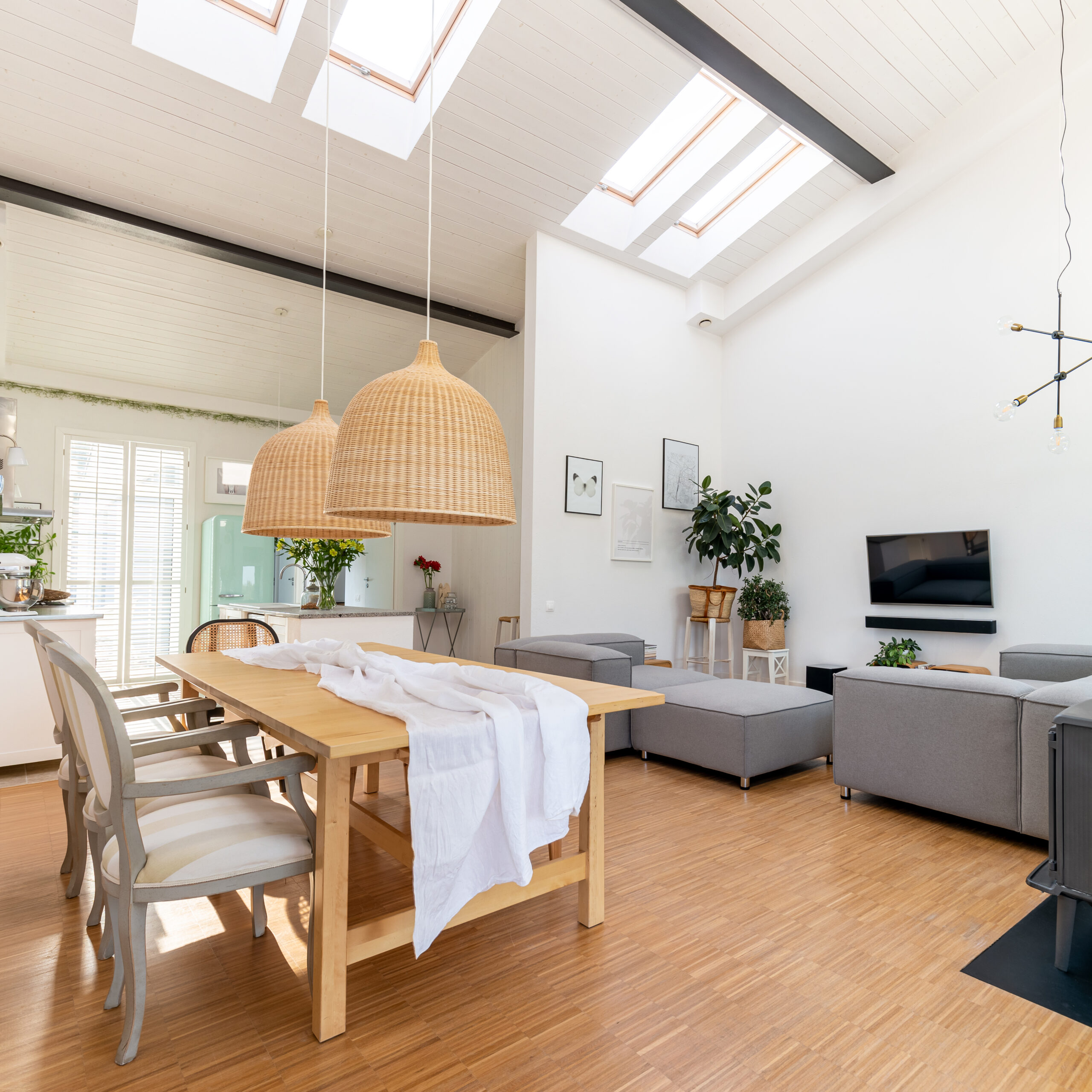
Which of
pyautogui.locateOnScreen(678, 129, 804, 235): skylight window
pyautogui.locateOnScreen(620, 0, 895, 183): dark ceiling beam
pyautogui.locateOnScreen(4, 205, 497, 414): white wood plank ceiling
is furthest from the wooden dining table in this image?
pyautogui.locateOnScreen(678, 129, 804, 235): skylight window

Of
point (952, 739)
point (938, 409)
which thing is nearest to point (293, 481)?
point (952, 739)

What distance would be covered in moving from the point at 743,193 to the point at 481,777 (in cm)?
550

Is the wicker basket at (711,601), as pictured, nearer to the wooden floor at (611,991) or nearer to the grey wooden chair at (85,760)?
the wooden floor at (611,991)

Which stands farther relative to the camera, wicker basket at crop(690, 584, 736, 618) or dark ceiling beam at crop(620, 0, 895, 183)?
wicker basket at crop(690, 584, 736, 618)

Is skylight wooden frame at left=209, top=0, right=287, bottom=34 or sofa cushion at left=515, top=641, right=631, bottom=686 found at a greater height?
skylight wooden frame at left=209, top=0, right=287, bottom=34

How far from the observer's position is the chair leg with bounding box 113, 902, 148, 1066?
147 cm

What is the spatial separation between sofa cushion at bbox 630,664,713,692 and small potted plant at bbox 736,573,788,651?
1356 mm

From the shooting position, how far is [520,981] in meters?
1.79

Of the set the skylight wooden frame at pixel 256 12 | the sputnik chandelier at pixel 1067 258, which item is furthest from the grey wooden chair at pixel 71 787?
the sputnik chandelier at pixel 1067 258

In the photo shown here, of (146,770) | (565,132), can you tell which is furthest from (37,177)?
(146,770)

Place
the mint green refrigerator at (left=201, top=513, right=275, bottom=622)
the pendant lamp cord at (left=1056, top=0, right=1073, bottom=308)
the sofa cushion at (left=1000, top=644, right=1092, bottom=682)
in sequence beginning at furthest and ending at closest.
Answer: the mint green refrigerator at (left=201, top=513, right=275, bottom=622), the pendant lamp cord at (left=1056, top=0, right=1073, bottom=308), the sofa cushion at (left=1000, top=644, right=1092, bottom=682)

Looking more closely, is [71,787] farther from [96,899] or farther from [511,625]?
[511,625]

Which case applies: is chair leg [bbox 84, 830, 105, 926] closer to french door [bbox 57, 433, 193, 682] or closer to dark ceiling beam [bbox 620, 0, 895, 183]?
dark ceiling beam [bbox 620, 0, 895, 183]

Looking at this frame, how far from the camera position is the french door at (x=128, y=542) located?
245 inches
